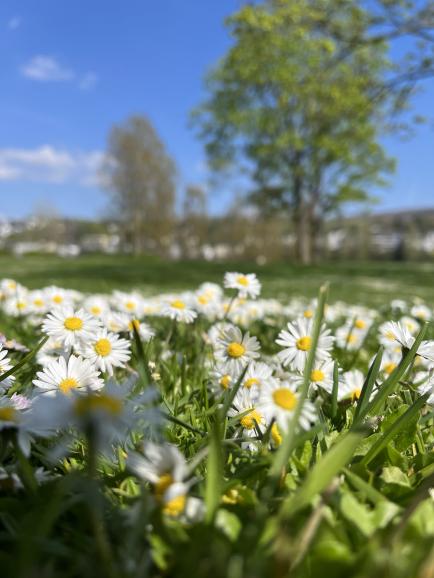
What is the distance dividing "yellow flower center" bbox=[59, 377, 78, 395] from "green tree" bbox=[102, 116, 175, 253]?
35174 millimetres

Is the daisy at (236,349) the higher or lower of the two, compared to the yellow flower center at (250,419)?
higher

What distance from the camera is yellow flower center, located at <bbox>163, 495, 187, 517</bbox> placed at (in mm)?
676

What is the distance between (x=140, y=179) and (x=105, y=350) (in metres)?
35.5

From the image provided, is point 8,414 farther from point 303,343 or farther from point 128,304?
point 128,304

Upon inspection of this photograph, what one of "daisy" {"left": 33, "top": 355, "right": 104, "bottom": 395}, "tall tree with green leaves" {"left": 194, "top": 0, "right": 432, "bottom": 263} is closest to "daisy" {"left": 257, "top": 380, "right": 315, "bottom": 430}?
"daisy" {"left": 33, "top": 355, "right": 104, "bottom": 395}

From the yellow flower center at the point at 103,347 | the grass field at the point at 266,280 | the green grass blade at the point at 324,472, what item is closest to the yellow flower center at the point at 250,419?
the green grass blade at the point at 324,472

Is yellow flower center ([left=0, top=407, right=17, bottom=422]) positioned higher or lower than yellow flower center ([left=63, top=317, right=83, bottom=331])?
lower

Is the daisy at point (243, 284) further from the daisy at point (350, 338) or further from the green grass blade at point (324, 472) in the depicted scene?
the green grass blade at point (324, 472)

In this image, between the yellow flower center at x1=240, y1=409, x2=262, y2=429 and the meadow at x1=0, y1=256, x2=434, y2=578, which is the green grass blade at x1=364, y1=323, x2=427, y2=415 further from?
the yellow flower center at x1=240, y1=409, x2=262, y2=429

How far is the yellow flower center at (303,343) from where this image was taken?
1.26 meters

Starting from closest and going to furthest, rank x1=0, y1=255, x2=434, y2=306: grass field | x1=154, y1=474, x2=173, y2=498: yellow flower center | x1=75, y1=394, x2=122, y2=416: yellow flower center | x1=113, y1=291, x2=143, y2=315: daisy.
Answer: x1=75, y1=394, x2=122, y2=416: yellow flower center < x1=154, y1=474, x2=173, y2=498: yellow flower center < x1=113, y1=291, x2=143, y2=315: daisy < x1=0, y1=255, x2=434, y2=306: grass field

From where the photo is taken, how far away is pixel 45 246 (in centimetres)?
7050

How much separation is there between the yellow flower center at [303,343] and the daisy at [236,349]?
0.11 m

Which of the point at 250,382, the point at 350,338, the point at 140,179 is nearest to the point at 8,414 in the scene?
the point at 250,382
